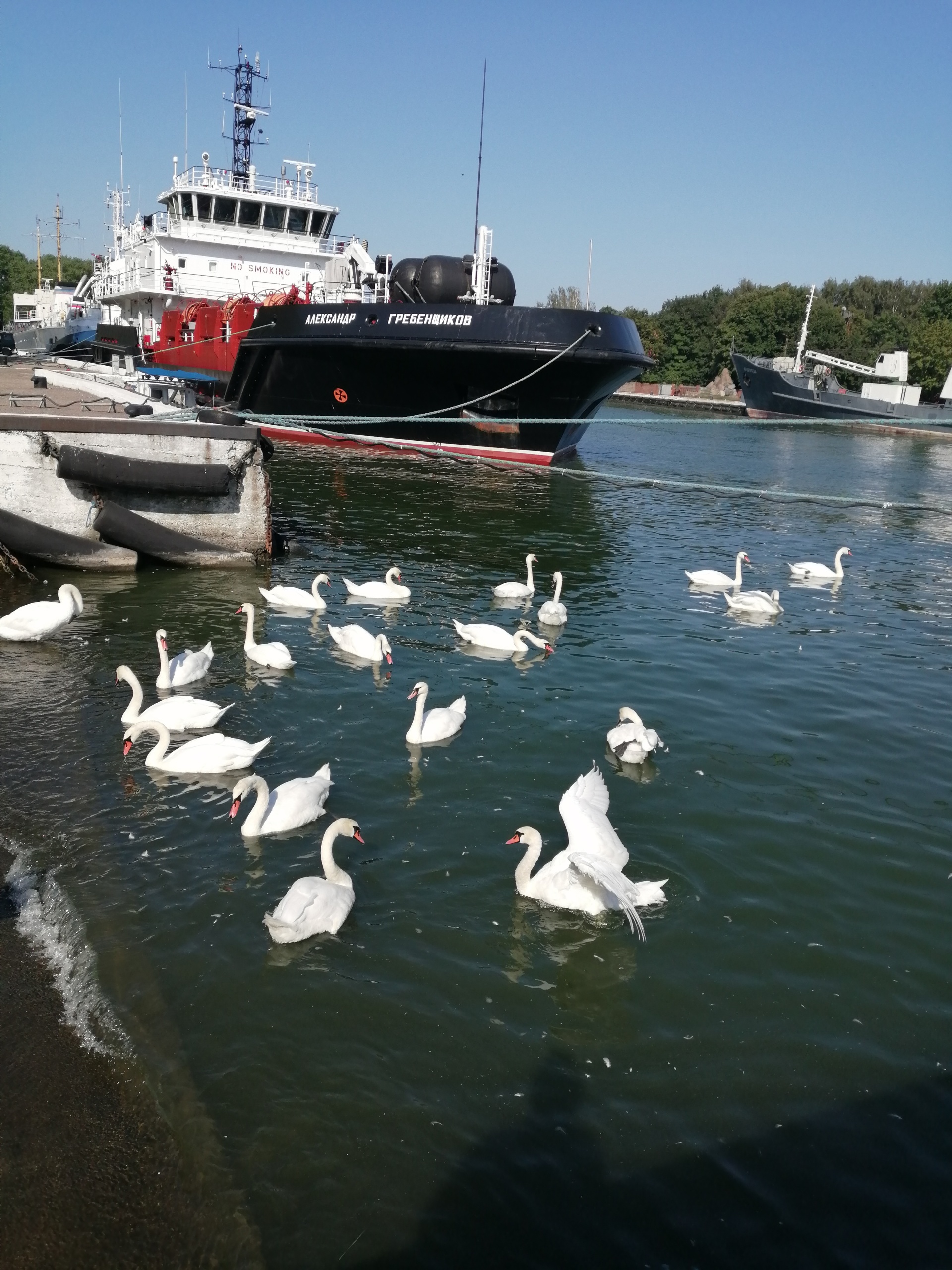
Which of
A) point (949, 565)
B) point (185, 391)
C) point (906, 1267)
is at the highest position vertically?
point (185, 391)

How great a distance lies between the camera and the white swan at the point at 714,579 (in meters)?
13.9

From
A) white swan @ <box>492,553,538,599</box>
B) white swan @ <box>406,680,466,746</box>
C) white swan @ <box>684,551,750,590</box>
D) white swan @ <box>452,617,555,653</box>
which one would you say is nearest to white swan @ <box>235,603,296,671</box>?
white swan @ <box>406,680,466,746</box>

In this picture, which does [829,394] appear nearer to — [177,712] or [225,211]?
[225,211]

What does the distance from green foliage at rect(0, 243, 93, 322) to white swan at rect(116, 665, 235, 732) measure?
4266 inches

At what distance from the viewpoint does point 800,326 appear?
79.4 metres

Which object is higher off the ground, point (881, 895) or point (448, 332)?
point (448, 332)

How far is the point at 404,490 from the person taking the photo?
20906 millimetres

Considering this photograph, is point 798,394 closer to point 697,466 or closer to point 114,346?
point 697,466

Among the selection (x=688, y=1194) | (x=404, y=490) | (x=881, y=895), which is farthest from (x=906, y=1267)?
(x=404, y=490)

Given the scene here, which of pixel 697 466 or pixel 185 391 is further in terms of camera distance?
pixel 697 466

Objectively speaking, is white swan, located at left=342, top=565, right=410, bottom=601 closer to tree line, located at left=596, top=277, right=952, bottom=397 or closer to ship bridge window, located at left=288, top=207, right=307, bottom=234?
ship bridge window, located at left=288, top=207, right=307, bottom=234

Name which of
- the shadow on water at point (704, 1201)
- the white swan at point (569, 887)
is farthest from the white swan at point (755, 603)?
the shadow on water at point (704, 1201)

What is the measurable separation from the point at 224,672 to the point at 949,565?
13.2 m

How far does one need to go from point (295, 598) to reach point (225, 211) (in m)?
25.4
